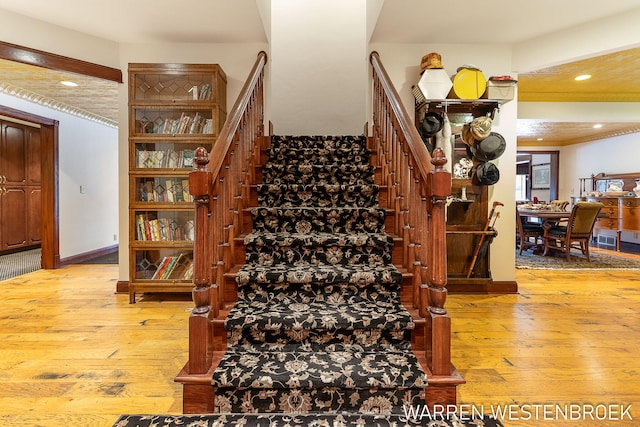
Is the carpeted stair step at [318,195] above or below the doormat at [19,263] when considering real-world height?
above

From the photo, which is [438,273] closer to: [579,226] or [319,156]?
[319,156]

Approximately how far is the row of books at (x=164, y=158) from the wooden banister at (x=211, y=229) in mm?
1008

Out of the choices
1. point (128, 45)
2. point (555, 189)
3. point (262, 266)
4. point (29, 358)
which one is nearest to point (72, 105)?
point (128, 45)

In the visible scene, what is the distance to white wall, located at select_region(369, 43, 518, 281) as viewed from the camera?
11.6ft

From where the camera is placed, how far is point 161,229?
3281 mm

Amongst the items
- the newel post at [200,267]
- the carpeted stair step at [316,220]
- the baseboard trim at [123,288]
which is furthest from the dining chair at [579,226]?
the baseboard trim at [123,288]

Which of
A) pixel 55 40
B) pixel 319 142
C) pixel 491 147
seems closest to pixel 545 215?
pixel 491 147

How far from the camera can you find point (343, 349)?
1809 mm

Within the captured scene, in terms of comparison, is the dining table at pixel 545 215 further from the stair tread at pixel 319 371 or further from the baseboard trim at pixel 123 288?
the baseboard trim at pixel 123 288

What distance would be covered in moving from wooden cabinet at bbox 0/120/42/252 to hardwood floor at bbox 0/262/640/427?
2572mm

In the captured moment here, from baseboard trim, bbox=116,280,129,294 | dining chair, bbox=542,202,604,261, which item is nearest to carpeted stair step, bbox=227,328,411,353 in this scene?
baseboard trim, bbox=116,280,129,294

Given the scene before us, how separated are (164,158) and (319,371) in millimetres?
2546

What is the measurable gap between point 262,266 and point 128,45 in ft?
9.48

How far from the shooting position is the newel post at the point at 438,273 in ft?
5.41
